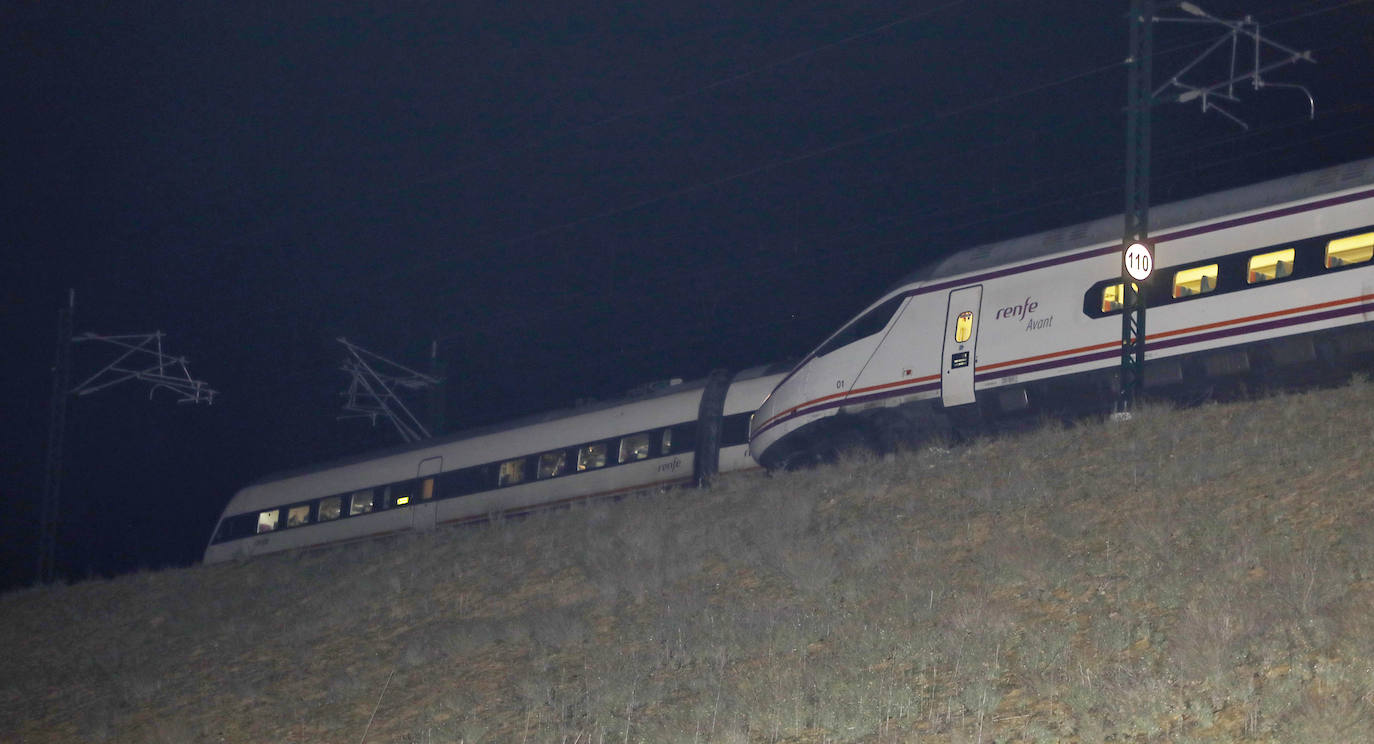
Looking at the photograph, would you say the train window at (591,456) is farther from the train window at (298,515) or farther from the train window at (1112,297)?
the train window at (1112,297)

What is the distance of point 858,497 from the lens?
57.7ft

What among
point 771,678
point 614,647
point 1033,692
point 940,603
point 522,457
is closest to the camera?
point 1033,692

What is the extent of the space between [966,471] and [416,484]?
1641cm

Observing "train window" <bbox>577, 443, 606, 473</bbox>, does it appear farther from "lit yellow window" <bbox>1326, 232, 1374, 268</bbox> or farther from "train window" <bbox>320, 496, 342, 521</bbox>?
"lit yellow window" <bbox>1326, 232, 1374, 268</bbox>

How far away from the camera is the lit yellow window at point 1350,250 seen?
16500mm

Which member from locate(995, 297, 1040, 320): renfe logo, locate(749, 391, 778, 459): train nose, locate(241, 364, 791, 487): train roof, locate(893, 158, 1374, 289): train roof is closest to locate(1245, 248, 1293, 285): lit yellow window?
locate(893, 158, 1374, 289): train roof

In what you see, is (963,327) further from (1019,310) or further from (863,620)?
(863,620)

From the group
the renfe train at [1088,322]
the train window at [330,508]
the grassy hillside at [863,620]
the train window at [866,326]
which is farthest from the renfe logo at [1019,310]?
the train window at [330,508]

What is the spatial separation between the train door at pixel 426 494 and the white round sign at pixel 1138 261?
17280mm

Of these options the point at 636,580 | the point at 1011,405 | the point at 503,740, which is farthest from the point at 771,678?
the point at 1011,405

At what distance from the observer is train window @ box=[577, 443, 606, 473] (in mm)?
26375

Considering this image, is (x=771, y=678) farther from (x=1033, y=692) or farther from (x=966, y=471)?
(x=966, y=471)

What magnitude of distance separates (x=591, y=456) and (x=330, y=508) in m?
8.62

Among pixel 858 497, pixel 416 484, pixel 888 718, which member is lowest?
pixel 416 484
